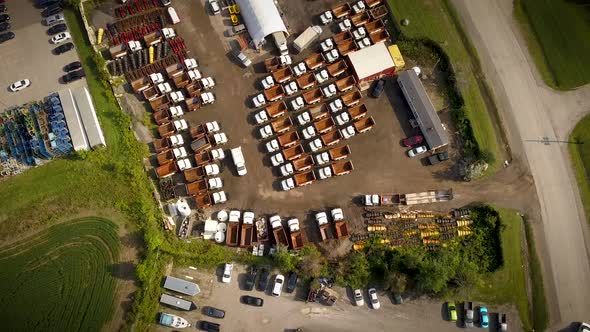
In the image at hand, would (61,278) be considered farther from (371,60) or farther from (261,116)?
(371,60)

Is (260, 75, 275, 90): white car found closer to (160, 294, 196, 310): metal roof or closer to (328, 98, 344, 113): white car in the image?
(328, 98, 344, 113): white car

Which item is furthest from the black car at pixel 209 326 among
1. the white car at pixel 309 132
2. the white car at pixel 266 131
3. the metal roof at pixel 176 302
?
the white car at pixel 309 132

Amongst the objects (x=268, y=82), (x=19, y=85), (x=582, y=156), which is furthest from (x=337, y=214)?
(x=19, y=85)

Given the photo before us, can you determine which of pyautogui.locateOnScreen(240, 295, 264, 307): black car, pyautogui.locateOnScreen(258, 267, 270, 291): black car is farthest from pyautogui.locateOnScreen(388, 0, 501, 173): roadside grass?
pyautogui.locateOnScreen(240, 295, 264, 307): black car

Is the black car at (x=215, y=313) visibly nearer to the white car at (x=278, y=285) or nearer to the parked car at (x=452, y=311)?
the white car at (x=278, y=285)

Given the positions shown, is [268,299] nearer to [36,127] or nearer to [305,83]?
[305,83]

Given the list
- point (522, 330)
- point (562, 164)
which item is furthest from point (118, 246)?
point (562, 164)
